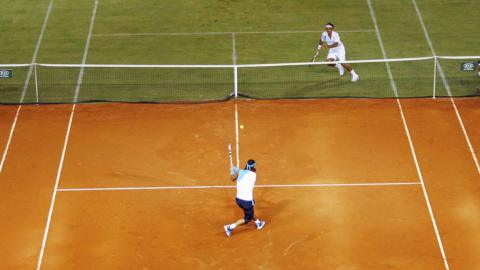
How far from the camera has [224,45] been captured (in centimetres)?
3756

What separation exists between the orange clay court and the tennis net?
801 mm

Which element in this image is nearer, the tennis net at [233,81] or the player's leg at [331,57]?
the tennis net at [233,81]

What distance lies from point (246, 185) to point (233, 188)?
2781 mm

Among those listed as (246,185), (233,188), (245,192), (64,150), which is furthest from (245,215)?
(64,150)

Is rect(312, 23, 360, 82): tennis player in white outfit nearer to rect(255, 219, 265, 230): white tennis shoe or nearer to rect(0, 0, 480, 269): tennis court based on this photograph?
rect(0, 0, 480, 269): tennis court

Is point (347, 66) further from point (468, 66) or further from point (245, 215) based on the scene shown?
point (245, 215)

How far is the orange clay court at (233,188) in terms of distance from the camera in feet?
83.8

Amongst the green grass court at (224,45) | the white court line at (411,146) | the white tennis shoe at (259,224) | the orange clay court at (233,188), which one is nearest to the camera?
the orange clay court at (233,188)

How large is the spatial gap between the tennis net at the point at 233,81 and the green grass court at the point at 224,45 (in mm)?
36

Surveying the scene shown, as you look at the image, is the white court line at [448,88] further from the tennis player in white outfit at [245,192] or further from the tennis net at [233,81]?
the tennis player in white outfit at [245,192]

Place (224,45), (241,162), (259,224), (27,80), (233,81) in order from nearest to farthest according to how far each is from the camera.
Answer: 1. (259,224)
2. (241,162)
3. (233,81)
4. (27,80)
5. (224,45)

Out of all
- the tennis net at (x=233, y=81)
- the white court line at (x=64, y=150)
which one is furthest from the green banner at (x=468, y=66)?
the white court line at (x=64, y=150)

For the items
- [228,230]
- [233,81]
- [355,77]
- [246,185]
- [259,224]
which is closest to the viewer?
[246,185]

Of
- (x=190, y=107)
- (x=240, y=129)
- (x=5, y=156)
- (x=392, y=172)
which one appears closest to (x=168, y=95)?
(x=190, y=107)
